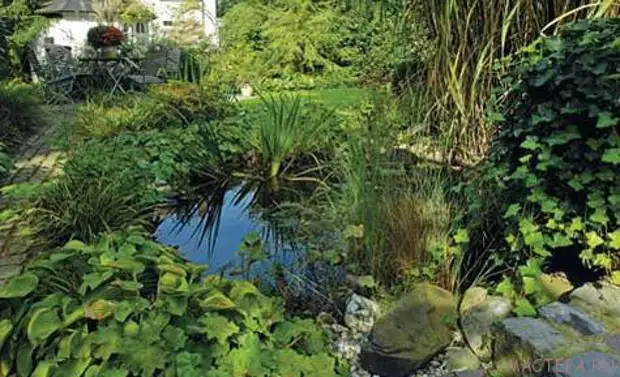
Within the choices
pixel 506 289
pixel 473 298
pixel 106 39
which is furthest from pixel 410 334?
pixel 106 39

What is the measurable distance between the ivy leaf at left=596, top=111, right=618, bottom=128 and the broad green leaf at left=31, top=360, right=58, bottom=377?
2.06 m

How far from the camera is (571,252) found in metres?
2.67

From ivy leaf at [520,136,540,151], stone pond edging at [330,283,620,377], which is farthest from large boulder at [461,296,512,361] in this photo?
ivy leaf at [520,136,540,151]

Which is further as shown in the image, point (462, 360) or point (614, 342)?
point (462, 360)

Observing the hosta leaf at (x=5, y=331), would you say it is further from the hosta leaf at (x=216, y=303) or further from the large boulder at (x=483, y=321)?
the large boulder at (x=483, y=321)

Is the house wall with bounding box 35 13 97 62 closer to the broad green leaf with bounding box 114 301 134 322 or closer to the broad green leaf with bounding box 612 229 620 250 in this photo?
the broad green leaf with bounding box 114 301 134 322

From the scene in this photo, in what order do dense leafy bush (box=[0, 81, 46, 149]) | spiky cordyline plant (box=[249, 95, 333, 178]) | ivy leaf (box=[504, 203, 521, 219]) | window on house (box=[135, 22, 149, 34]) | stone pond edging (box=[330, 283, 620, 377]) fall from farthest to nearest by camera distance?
window on house (box=[135, 22, 149, 34]) → dense leafy bush (box=[0, 81, 46, 149]) → spiky cordyline plant (box=[249, 95, 333, 178]) → ivy leaf (box=[504, 203, 521, 219]) → stone pond edging (box=[330, 283, 620, 377])

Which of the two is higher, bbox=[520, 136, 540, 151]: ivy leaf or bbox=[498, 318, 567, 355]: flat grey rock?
bbox=[520, 136, 540, 151]: ivy leaf

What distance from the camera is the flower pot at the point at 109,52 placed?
8.66 m

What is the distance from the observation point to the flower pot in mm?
8664

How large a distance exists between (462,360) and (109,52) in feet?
25.3

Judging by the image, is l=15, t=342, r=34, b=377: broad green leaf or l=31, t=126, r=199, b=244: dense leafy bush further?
l=31, t=126, r=199, b=244: dense leafy bush

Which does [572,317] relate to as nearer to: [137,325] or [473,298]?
[473,298]

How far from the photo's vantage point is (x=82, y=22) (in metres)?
12.4
